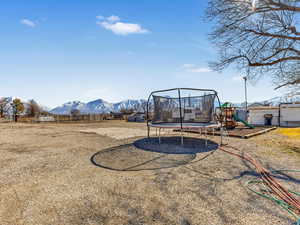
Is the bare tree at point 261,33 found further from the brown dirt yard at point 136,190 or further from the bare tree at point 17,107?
the bare tree at point 17,107

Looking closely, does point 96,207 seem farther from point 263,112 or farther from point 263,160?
point 263,112

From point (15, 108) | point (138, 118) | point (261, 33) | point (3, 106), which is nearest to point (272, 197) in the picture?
point (261, 33)

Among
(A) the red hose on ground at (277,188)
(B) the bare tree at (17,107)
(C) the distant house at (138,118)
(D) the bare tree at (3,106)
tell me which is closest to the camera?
(A) the red hose on ground at (277,188)

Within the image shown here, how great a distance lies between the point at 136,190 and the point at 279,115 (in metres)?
13.8

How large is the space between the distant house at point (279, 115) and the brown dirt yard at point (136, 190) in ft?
33.6

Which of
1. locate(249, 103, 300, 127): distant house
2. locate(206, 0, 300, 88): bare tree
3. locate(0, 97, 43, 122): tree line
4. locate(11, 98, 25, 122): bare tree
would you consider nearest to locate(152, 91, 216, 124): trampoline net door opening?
locate(206, 0, 300, 88): bare tree

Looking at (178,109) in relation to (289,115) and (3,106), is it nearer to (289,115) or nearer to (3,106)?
(289,115)

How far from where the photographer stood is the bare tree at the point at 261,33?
577cm

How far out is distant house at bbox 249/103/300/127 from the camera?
11383 millimetres

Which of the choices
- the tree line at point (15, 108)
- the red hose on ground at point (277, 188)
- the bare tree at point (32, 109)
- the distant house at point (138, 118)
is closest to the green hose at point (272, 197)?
the red hose on ground at point (277, 188)

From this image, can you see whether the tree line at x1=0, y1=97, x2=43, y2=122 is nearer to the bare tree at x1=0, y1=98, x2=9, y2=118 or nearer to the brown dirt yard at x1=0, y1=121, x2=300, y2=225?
the bare tree at x1=0, y1=98, x2=9, y2=118

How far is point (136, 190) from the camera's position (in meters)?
2.18

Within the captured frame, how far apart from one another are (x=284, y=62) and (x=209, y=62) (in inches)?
115

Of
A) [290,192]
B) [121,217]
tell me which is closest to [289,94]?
[290,192]
